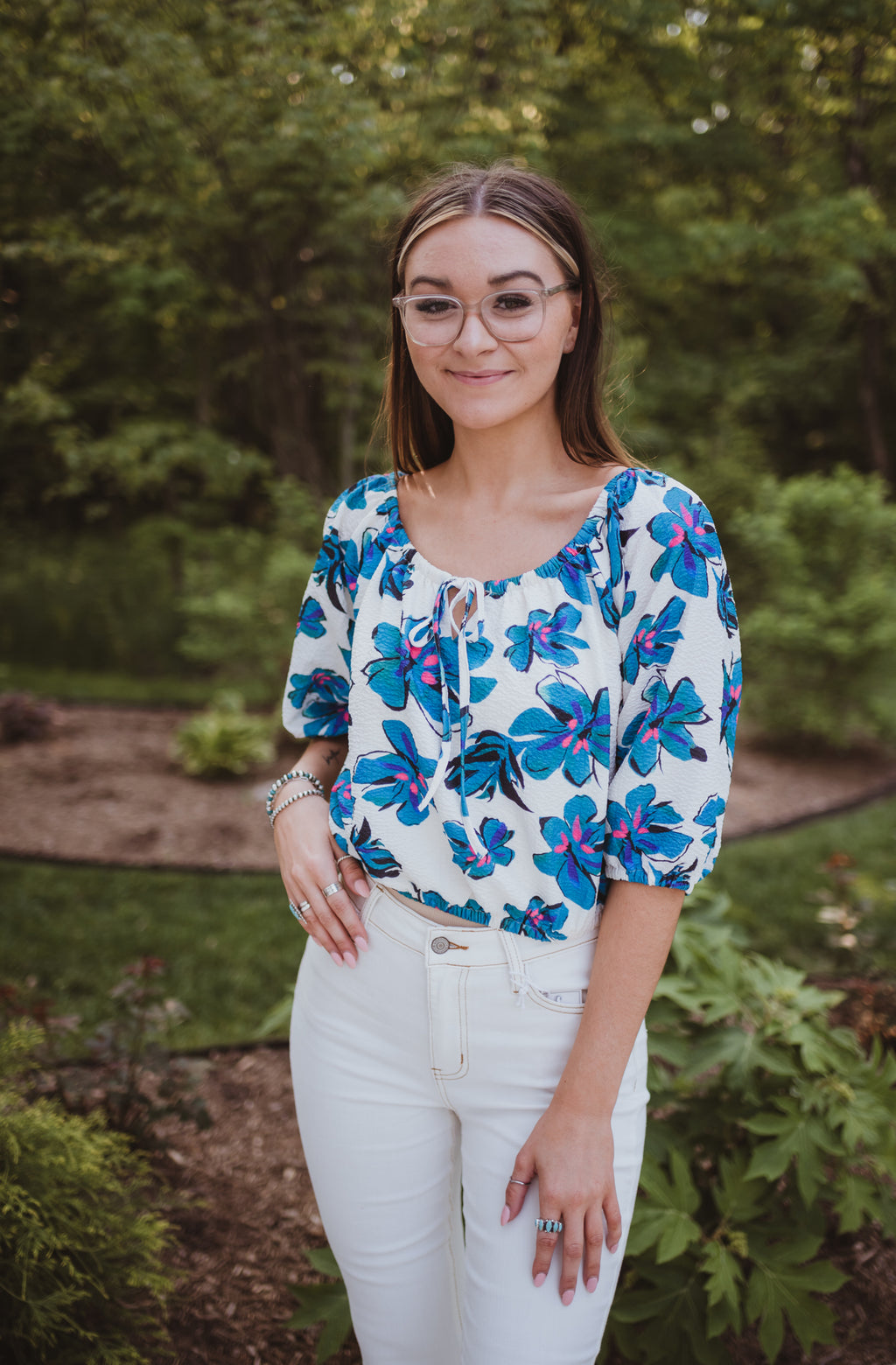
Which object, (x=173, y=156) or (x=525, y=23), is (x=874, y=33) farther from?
(x=173, y=156)

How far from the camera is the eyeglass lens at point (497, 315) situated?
126 cm

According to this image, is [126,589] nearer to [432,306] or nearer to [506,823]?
[432,306]

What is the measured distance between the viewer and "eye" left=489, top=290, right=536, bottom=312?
126 cm

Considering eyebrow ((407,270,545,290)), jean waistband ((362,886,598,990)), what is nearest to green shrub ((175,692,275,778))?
jean waistband ((362,886,598,990))

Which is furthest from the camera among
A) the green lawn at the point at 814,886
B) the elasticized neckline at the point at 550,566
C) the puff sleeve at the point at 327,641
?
the green lawn at the point at 814,886

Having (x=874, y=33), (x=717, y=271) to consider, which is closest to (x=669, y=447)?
(x=717, y=271)

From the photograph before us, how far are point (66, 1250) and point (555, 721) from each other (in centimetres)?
140

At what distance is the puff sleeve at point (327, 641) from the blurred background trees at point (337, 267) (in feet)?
1.85

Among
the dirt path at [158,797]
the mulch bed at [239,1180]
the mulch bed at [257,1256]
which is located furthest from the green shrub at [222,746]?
the mulch bed at [257,1256]

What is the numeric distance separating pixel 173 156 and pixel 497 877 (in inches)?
183

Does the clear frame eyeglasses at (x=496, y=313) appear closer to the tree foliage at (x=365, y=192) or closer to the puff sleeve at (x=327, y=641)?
the puff sleeve at (x=327, y=641)

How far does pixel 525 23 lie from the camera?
498cm

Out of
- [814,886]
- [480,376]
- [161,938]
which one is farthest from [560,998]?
[814,886]

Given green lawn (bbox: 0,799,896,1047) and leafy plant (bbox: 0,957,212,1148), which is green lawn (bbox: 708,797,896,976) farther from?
leafy plant (bbox: 0,957,212,1148)
